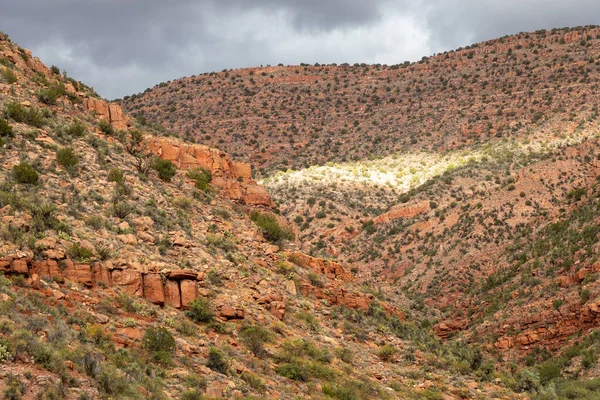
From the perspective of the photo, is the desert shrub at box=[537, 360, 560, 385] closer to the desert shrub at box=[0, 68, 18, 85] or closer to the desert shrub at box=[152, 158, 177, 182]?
the desert shrub at box=[152, 158, 177, 182]

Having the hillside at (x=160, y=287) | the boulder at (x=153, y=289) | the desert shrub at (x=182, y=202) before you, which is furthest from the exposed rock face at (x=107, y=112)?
the boulder at (x=153, y=289)

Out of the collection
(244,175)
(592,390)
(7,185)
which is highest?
(244,175)

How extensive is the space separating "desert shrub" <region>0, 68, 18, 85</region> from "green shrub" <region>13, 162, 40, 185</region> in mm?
8137

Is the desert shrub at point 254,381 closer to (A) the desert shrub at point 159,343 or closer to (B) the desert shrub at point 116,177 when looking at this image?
(A) the desert shrub at point 159,343

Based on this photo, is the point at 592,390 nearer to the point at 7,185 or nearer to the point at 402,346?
the point at 402,346

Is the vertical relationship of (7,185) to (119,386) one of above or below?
above

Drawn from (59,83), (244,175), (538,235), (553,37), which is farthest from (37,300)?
(553,37)

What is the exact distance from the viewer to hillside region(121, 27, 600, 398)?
4272 centimetres

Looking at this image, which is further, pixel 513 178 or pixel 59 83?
pixel 513 178

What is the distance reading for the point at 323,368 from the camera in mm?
23703

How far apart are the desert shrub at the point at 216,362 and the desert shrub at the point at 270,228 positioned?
12890 mm

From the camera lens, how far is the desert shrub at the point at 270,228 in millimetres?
33312

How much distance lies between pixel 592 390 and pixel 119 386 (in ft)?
75.6

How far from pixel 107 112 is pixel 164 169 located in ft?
15.0
